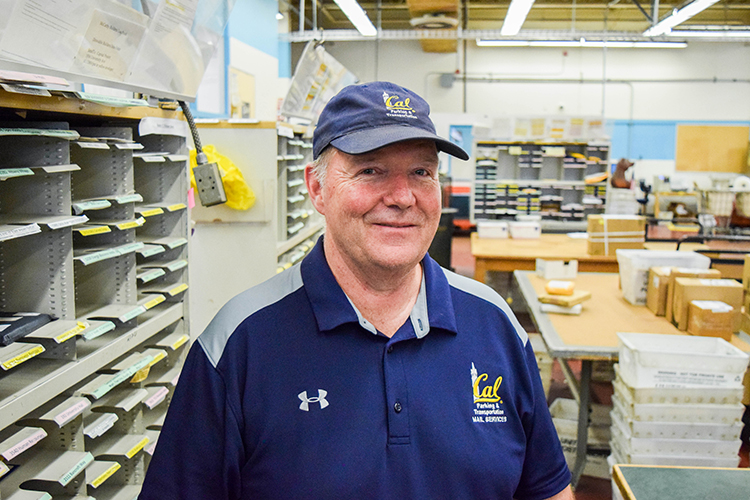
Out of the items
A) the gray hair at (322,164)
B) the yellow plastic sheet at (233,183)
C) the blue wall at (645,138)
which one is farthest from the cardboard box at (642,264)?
the blue wall at (645,138)

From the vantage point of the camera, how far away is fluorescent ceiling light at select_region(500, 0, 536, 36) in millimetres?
7062

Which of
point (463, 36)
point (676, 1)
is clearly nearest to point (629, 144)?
point (676, 1)

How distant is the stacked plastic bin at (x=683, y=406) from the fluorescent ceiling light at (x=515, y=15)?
559 centimetres

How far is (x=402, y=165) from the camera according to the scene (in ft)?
3.96

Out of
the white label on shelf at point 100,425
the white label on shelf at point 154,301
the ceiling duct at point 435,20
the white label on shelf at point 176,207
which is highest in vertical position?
the ceiling duct at point 435,20

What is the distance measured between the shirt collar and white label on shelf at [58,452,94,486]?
0.95m

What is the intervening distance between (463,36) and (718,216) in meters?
5.62

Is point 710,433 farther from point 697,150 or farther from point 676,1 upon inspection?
point 697,150

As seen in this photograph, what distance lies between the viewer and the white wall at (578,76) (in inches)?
514

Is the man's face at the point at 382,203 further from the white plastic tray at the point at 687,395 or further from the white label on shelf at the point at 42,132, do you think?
the white plastic tray at the point at 687,395

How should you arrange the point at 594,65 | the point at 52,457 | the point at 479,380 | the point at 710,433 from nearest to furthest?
the point at 479,380
the point at 52,457
the point at 710,433
the point at 594,65

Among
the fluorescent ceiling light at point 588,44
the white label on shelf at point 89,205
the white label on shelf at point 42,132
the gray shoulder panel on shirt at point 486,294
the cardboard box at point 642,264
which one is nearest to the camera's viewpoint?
the gray shoulder panel on shirt at point 486,294

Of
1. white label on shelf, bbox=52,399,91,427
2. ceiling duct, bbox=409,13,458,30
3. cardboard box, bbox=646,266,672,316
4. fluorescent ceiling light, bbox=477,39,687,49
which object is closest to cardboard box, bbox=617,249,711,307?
cardboard box, bbox=646,266,672,316

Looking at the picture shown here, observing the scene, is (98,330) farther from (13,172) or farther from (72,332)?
(13,172)
